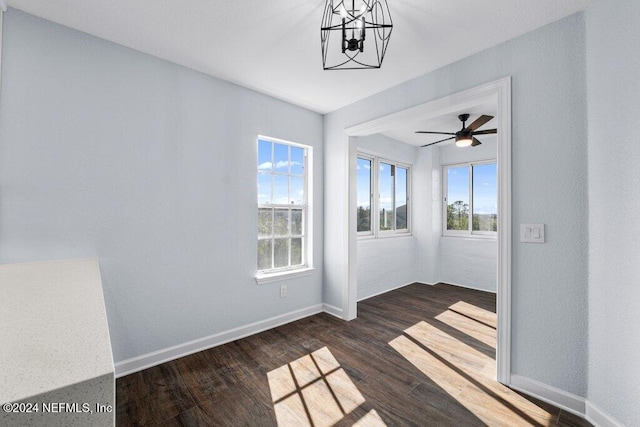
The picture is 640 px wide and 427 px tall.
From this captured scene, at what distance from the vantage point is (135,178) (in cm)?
226

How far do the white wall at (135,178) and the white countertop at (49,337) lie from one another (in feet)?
3.32

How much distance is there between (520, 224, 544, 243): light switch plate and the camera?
1957 mm

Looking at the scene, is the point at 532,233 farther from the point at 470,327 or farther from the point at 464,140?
the point at 464,140

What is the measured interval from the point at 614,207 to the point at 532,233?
17.9 inches

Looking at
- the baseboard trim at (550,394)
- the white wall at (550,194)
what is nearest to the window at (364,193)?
the white wall at (550,194)

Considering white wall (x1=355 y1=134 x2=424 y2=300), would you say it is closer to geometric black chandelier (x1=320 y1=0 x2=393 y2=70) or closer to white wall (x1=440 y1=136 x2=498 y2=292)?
white wall (x1=440 y1=136 x2=498 y2=292)

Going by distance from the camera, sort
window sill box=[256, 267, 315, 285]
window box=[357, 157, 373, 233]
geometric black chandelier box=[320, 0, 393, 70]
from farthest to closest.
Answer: window box=[357, 157, 373, 233] < window sill box=[256, 267, 315, 285] < geometric black chandelier box=[320, 0, 393, 70]

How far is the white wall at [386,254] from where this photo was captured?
4.28 m

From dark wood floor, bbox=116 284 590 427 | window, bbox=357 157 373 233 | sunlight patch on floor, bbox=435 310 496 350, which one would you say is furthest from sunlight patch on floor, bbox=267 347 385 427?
window, bbox=357 157 373 233

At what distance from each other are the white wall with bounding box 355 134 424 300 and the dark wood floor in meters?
1.21

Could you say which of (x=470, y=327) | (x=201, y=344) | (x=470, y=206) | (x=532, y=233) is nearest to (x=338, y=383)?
(x=201, y=344)

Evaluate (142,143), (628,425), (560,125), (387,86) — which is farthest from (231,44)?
(628,425)

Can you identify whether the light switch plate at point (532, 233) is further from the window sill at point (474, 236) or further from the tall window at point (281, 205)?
the window sill at point (474, 236)

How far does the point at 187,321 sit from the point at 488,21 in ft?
10.5
